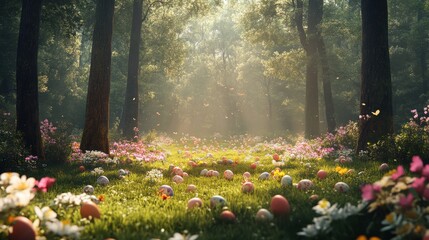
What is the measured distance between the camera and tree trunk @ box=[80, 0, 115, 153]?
12.9 m

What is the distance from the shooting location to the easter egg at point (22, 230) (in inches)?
137

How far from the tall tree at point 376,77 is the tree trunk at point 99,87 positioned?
8681 millimetres

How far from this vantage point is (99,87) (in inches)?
516

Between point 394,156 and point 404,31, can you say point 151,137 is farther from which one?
point 404,31

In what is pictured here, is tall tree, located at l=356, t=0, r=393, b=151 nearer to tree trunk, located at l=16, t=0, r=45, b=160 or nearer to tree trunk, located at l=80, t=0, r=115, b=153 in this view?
tree trunk, located at l=80, t=0, r=115, b=153

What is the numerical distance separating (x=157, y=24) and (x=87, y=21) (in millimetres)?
9012

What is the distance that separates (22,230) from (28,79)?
8.62 m

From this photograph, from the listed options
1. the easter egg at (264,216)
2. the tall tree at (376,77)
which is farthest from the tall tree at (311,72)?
the easter egg at (264,216)

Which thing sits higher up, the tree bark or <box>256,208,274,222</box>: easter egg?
the tree bark

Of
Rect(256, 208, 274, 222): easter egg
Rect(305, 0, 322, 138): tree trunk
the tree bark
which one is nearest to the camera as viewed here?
Rect(256, 208, 274, 222): easter egg

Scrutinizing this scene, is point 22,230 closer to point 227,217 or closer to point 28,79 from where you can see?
point 227,217

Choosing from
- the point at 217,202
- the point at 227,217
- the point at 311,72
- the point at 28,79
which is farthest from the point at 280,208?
the point at 311,72

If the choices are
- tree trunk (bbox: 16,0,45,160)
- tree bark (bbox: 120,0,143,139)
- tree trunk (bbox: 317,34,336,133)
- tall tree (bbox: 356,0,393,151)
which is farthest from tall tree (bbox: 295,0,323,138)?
tree trunk (bbox: 16,0,45,160)

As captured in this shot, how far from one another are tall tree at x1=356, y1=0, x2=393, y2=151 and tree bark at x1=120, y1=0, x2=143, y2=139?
15251 millimetres
